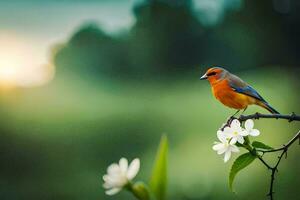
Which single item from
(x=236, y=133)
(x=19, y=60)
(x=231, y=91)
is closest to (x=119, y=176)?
(x=236, y=133)

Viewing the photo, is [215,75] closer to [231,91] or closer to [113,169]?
[231,91]

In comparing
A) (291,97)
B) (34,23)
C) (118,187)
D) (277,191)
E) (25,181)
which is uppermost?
(34,23)

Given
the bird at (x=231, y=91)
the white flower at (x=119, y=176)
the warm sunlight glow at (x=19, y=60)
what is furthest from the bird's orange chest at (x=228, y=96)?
the warm sunlight glow at (x=19, y=60)

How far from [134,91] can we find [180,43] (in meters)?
0.20

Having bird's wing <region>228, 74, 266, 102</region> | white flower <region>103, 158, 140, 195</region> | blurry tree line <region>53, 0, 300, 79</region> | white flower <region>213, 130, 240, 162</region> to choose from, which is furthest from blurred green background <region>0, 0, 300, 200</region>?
white flower <region>103, 158, 140, 195</region>

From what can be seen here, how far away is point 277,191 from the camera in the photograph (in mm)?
1696

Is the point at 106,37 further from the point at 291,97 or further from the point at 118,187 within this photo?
the point at 118,187

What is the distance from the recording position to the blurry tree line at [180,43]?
62.4 inches

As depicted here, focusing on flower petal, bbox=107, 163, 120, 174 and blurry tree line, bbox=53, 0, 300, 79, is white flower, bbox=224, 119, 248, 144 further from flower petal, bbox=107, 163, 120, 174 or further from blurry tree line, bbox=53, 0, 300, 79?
blurry tree line, bbox=53, 0, 300, 79

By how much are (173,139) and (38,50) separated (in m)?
0.48

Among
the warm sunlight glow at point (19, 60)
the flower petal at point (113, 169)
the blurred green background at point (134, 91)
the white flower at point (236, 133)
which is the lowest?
the flower petal at point (113, 169)

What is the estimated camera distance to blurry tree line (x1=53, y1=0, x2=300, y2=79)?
1.59 m

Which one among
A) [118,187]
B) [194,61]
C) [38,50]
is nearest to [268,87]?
[194,61]

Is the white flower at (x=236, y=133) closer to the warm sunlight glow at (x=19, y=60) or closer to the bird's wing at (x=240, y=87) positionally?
the bird's wing at (x=240, y=87)
